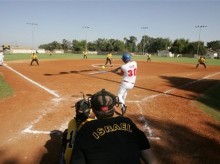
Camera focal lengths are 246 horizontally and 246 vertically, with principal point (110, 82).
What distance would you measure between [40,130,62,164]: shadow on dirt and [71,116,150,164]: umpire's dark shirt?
10.3 feet

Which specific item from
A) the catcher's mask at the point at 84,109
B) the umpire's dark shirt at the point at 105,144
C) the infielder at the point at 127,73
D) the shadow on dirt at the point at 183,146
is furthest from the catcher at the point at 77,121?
the infielder at the point at 127,73

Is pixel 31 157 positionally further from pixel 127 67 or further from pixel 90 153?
pixel 127 67

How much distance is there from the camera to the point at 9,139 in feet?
21.5

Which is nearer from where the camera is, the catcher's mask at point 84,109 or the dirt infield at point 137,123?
the catcher's mask at point 84,109

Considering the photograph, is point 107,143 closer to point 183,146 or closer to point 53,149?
point 53,149

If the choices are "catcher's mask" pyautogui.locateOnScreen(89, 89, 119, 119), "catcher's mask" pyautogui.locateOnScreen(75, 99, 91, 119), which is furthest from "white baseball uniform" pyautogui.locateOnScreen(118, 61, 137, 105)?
"catcher's mask" pyautogui.locateOnScreen(89, 89, 119, 119)

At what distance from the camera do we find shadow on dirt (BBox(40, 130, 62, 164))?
5473 mm

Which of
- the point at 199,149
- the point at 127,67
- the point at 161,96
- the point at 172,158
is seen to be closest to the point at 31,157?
the point at 172,158

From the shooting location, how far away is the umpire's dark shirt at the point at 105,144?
254 centimetres

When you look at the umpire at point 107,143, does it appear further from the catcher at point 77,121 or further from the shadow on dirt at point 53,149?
the shadow on dirt at point 53,149

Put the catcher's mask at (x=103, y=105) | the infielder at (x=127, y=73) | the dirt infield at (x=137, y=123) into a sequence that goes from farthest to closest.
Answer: the infielder at (x=127, y=73)
the dirt infield at (x=137, y=123)
the catcher's mask at (x=103, y=105)

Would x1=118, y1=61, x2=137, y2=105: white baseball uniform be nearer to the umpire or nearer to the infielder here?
the infielder

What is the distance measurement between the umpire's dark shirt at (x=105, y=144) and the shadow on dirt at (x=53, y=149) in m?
3.14

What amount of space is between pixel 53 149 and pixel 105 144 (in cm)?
385
